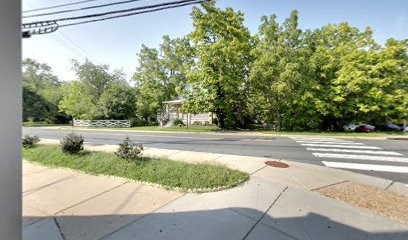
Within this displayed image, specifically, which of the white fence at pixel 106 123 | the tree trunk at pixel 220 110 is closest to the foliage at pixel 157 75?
the white fence at pixel 106 123

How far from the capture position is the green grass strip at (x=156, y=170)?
506 cm

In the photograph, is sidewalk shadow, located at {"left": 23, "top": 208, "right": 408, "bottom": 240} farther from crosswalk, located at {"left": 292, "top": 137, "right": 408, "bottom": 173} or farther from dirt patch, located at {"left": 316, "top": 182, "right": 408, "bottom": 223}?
crosswalk, located at {"left": 292, "top": 137, "right": 408, "bottom": 173}

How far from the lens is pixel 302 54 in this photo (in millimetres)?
20328

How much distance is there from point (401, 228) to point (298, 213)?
5.14ft

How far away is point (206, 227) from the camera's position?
324cm

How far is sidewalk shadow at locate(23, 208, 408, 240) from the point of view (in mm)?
3041

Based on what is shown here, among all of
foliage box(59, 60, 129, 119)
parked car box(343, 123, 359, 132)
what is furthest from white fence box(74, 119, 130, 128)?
parked car box(343, 123, 359, 132)

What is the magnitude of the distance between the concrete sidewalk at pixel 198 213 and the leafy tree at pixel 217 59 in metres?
16.1

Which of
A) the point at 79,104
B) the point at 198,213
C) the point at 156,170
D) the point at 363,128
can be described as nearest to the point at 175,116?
the point at 79,104

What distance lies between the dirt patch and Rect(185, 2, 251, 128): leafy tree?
51.8 ft

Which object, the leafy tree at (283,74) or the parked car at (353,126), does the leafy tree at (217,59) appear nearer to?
the leafy tree at (283,74)

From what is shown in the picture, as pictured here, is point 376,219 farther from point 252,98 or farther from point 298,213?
point 252,98

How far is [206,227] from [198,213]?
0.47 meters

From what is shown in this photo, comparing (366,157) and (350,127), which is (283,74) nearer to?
(366,157)
